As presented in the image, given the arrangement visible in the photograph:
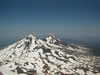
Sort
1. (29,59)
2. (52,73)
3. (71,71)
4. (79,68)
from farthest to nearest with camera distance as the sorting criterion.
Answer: (29,59) < (79,68) < (71,71) < (52,73)

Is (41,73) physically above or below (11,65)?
below

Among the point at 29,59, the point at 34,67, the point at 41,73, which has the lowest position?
the point at 41,73

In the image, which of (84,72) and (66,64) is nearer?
(84,72)

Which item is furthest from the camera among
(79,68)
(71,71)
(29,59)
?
(29,59)

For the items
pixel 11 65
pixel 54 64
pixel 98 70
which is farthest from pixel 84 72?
pixel 11 65

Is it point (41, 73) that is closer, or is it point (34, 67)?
point (41, 73)

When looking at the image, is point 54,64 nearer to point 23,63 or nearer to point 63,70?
point 63,70

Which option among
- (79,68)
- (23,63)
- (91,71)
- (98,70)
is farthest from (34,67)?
(98,70)

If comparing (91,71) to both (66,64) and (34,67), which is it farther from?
(34,67)

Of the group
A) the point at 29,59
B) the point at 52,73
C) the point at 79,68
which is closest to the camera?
the point at 52,73
